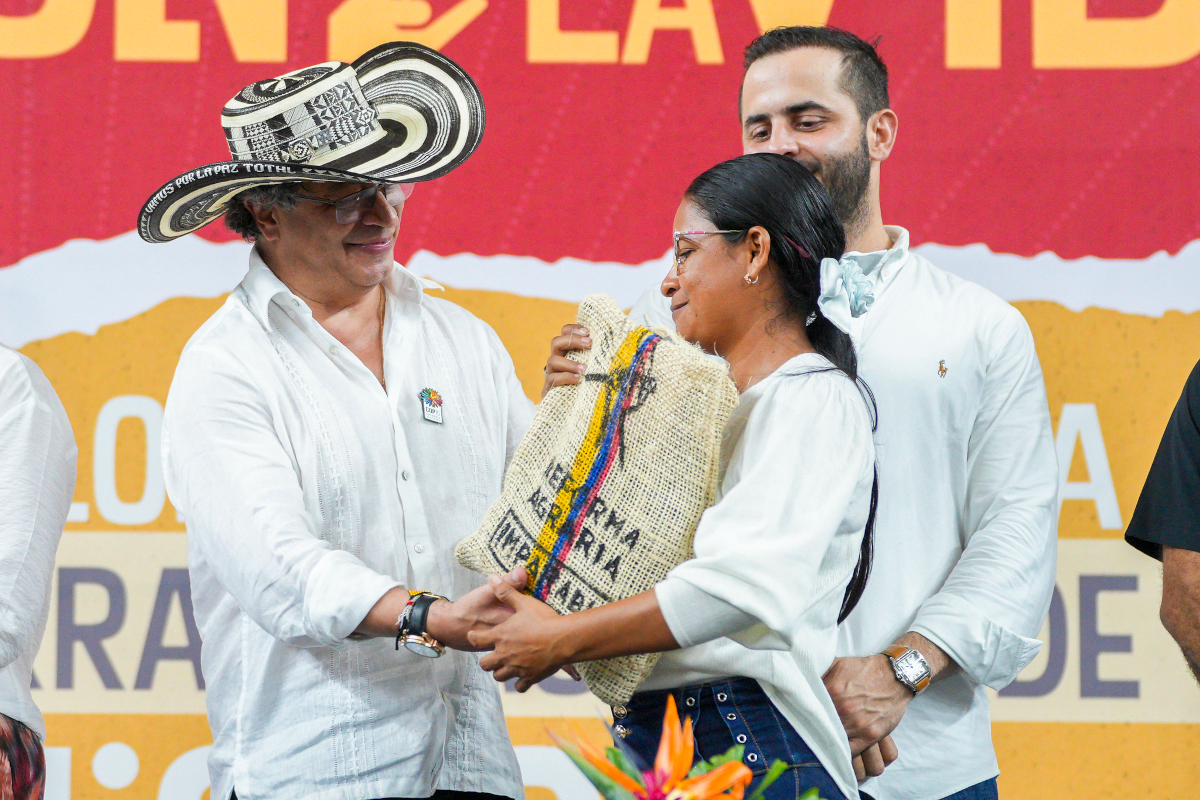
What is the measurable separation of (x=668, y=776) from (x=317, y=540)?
70 centimetres

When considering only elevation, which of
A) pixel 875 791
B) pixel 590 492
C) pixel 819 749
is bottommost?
pixel 875 791

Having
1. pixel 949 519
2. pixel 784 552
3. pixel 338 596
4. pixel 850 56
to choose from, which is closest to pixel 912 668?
pixel 949 519

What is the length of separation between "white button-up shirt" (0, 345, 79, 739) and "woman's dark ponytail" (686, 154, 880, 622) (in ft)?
3.90

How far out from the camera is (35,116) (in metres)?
2.89

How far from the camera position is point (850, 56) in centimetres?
215

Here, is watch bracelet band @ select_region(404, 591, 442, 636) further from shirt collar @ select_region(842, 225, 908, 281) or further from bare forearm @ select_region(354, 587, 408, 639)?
shirt collar @ select_region(842, 225, 908, 281)

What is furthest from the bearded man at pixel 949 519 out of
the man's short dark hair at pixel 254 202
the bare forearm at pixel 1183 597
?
the man's short dark hair at pixel 254 202

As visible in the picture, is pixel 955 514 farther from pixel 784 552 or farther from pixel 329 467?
pixel 329 467

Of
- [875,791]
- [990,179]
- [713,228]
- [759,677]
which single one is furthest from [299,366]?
[990,179]

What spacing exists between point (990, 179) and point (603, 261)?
38.6 inches

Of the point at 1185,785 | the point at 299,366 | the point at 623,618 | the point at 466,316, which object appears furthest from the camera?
the point at 1185,785

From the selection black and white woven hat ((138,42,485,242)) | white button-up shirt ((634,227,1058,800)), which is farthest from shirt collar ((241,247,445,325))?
white button-up shirt ((634,227,1058,800))

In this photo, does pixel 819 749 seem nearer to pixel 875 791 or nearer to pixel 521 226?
pixel 875 791

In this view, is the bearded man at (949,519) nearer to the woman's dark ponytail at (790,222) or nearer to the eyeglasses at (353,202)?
the woman's dark ponytail at (790,222)
